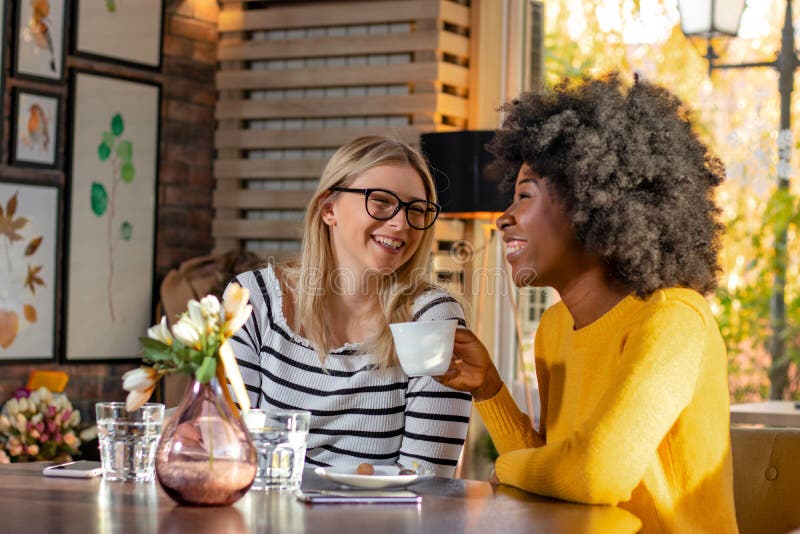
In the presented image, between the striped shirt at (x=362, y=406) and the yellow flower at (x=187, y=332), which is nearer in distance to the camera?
the yellow flower at (x=187, y=332)

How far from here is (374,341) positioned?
2.62 meters

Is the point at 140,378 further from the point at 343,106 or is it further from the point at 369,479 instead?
the point at 343,106

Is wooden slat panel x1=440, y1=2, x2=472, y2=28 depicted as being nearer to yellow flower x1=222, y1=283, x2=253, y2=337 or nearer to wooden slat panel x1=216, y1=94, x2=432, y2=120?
wooden slat panel x1=216, y1=94, x2=432, y2=120

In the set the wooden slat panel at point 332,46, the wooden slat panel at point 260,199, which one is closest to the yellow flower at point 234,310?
the wooden slat panel at point 332,46

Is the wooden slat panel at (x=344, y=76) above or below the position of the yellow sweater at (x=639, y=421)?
above

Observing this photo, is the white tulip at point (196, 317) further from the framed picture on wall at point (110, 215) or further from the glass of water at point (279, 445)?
the framed picture on wall at point (110, 215)

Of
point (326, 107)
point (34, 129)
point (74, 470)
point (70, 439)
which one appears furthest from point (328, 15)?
point (74, 470)

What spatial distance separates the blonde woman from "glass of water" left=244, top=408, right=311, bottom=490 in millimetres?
640

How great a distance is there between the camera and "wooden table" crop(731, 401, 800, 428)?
13.1ft

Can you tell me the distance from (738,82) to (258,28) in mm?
2224

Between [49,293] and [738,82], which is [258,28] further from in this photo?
[738,82]

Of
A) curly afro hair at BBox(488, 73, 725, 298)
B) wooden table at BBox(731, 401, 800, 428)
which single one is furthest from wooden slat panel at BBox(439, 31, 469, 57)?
curly afro hair at BBox(488, 73, 725, 298)

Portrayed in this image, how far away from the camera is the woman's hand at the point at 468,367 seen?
2.17 meters

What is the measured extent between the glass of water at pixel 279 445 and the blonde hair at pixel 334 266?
0.77 meters
